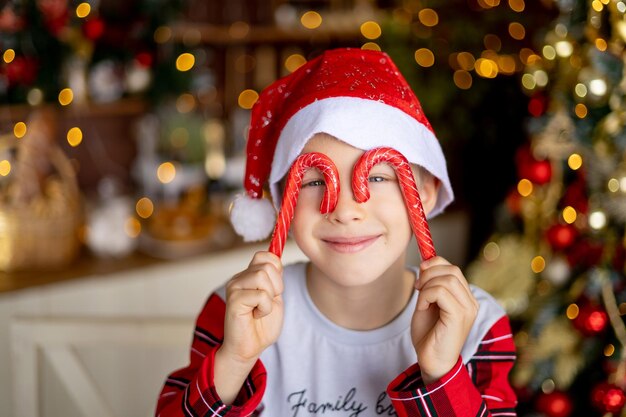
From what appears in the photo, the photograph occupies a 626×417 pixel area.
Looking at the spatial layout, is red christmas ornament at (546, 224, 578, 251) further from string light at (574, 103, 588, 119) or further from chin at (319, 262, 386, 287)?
chin at (319, 262, 386, 287)

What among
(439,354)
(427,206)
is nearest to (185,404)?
(439,354)

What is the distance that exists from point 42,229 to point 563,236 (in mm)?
1699

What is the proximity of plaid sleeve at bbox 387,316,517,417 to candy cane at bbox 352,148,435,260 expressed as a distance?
187 millimetres

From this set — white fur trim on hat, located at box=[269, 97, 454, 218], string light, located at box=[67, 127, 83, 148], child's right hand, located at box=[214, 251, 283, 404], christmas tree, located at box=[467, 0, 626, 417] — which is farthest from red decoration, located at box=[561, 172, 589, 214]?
string light, located at box=[67, 127, 83, 148]

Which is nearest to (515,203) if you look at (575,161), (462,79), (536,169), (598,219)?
(536,169)

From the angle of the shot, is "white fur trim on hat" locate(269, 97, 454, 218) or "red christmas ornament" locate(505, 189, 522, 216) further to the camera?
"red christmas ornament" locate(505, 189, 522, 216)

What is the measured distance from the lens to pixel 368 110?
1.12m

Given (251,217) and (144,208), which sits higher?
(251,217)

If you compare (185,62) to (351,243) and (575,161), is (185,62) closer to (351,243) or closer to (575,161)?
(575,161)

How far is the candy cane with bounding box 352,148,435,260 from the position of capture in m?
1.07

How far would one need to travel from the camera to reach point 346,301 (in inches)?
49.8

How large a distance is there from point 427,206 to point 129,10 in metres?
2.04

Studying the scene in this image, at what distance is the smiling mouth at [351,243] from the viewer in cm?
112

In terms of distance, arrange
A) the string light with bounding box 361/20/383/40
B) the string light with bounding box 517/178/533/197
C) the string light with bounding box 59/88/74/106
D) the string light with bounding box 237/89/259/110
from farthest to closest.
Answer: the string light with bounding box 237/89/259/110 < the string light with bounding box 361/20/383/40 < the string light with bounding box 59/88/74/106 < the string light with bounding box 517/178/533/197
